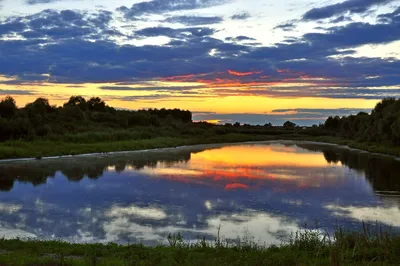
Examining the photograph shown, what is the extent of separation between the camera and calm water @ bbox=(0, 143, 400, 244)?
12.5m

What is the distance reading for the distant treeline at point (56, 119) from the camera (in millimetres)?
39250

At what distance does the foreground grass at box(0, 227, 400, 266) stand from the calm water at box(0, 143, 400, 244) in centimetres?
193

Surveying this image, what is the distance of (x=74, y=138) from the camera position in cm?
4444

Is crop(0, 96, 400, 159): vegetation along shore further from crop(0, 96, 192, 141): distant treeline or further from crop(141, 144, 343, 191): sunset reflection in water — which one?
crop(141, 144, 343, 191): sunset reflection in water

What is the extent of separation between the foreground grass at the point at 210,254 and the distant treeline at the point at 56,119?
3194 centimetres

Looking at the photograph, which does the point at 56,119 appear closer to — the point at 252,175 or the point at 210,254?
the point at 252,175

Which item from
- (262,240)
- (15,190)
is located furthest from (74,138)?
(262,240)

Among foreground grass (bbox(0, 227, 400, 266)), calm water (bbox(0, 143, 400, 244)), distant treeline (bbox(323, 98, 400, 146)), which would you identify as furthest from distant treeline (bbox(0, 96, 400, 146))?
foreground grass (bbox(0, 227, 400, 266))

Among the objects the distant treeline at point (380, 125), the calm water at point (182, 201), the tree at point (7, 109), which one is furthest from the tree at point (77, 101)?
the calm water at point (182, 201)

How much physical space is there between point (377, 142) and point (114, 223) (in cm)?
4710

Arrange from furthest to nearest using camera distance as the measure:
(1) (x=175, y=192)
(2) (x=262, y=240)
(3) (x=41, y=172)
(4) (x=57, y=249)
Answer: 1. (3) (x=41, y=172)
2. (1) (x=175, y=192)
3. (2) (x=262, y=240)
4. (4) (x=57, y=249)

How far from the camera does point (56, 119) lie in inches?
2308

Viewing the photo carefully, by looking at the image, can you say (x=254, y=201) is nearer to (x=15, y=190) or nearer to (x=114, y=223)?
(x=114, y=223)

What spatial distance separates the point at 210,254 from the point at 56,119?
176ft
